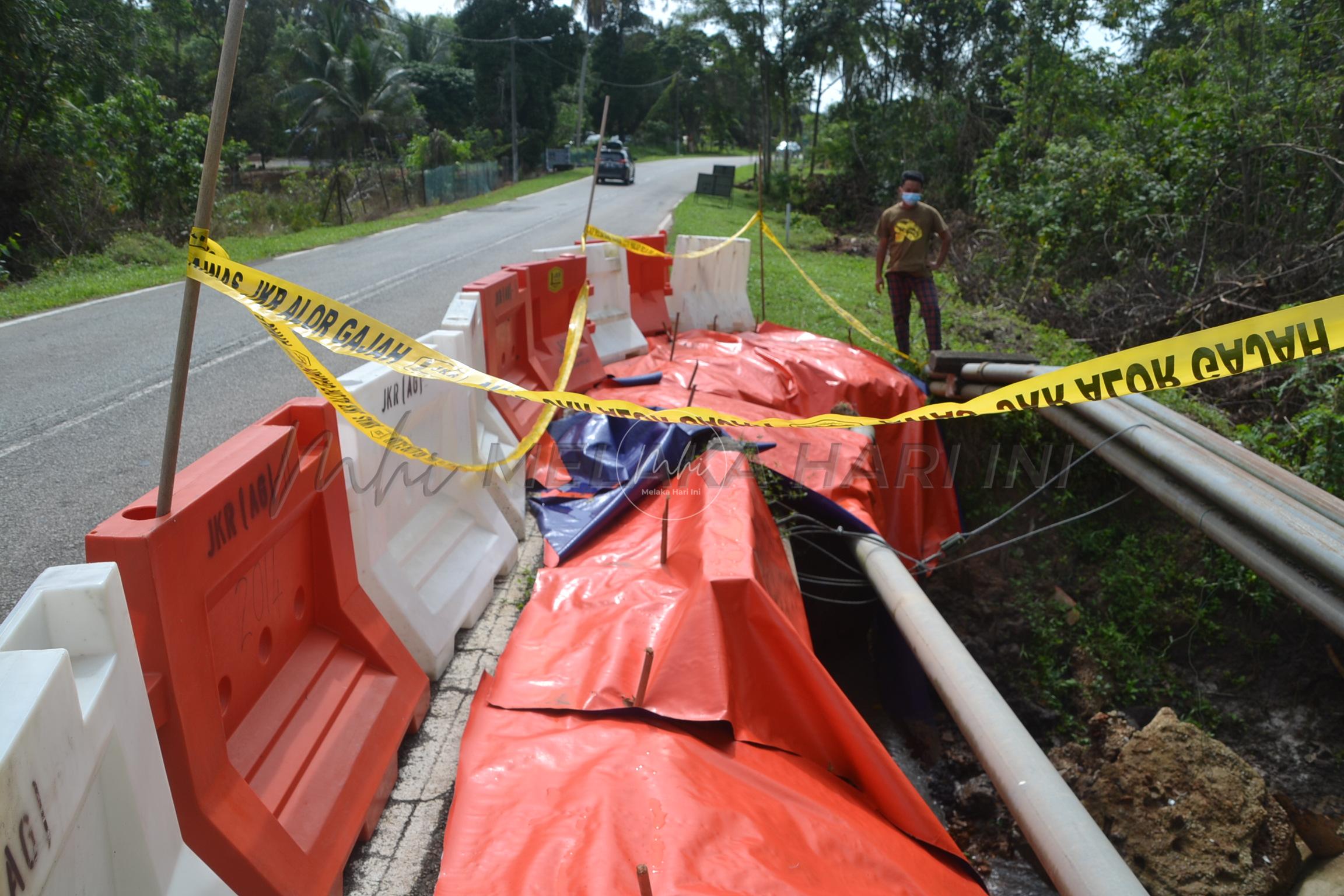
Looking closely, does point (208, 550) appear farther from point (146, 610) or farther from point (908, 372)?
point (908, 372)

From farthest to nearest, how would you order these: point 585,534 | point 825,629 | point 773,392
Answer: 1. point 773,392
2. point 825,629
3. point 585,534

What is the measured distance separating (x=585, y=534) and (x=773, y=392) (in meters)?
3.18

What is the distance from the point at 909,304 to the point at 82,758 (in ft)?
27.8

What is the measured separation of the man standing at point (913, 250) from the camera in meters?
Result: 8.51

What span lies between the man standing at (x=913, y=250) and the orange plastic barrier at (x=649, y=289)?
227 cm

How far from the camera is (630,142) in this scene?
66312 mm

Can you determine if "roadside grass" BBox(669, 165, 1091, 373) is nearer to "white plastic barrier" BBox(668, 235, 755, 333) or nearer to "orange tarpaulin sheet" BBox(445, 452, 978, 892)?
"white plastic barrier" BBox(668, 235, 755, 333)

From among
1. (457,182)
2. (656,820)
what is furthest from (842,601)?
(457,182)

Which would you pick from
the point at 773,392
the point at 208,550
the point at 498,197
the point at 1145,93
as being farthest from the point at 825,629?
the point at 498,197

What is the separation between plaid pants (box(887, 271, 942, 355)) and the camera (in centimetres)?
862

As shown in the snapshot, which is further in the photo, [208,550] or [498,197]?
[498,197]

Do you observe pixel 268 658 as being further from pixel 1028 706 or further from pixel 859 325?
pixel 859 325

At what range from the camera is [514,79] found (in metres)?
43.8

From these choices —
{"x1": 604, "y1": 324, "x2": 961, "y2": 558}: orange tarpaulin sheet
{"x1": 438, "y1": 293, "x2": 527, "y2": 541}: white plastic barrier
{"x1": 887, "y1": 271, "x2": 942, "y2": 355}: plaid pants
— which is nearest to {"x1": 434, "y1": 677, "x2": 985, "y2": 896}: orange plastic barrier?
{"x1": 438, "y1": 293, "x2": 527, "y2": 541}: white plastic barrier
